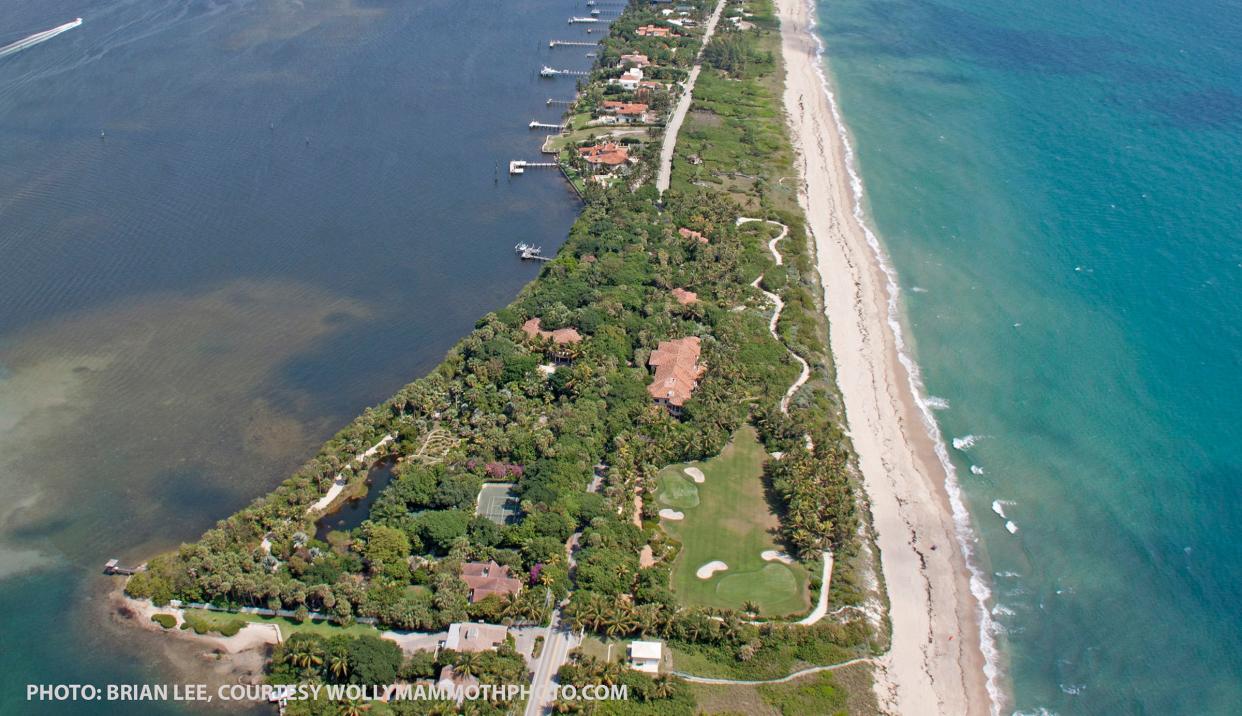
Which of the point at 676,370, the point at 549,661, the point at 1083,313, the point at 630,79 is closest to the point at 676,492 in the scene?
the point at 676,370

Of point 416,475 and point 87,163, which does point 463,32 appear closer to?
point 87,163

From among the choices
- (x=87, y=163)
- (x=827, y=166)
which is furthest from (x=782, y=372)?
(x=87, y=163)

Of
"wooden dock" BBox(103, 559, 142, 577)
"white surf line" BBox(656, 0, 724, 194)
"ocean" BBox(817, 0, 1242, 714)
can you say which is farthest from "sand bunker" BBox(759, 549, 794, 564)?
"white surf line" BBox(656, 0, 724, 194)

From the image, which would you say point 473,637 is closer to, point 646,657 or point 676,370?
point 646,657

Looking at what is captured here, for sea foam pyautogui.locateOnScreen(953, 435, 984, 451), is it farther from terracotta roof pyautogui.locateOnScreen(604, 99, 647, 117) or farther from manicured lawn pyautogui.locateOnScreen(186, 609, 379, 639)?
terracotta roof pyautogui.locateOnScreen(604, 99, 647, 117)

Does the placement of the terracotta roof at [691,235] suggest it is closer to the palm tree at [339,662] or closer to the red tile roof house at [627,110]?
the red tile roof house at [627,110]

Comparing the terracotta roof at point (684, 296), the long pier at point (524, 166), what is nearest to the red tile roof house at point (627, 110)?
the long pier at point (524, 166)
